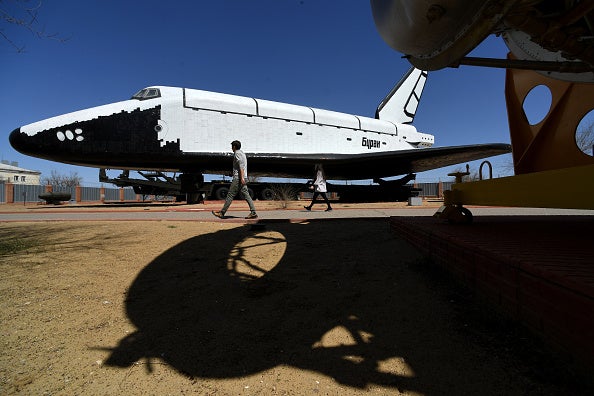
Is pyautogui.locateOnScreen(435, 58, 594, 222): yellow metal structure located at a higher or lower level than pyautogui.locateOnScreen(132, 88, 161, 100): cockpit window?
lower

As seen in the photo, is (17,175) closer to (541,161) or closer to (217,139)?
(217,139)

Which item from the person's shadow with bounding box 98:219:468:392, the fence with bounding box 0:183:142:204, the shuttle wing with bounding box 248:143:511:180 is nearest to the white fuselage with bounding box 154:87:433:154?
the shuttle wing with bounding box 248:143:511:180

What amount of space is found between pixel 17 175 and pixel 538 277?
8104 cm

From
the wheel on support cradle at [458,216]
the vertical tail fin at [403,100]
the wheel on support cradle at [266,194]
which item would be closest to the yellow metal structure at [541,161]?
the wheel on support cradle at [458,216]

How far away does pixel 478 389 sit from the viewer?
1.12 metres

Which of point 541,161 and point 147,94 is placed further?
point 147,94

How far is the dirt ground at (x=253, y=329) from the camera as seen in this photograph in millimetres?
1231

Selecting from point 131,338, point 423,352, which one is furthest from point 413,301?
point 131,338

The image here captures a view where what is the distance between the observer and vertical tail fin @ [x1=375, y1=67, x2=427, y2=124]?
652 inches

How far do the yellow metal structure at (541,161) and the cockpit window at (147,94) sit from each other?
31.6 ft

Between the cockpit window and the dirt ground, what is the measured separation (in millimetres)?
7581

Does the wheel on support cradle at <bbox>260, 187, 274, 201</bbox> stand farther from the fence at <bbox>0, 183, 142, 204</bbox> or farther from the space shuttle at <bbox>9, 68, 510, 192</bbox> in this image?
the fence at <bbox>0, 183, 142, 204</bbox>

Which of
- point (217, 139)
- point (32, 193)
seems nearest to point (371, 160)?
point (217, 139)

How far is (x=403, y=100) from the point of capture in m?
16.9
